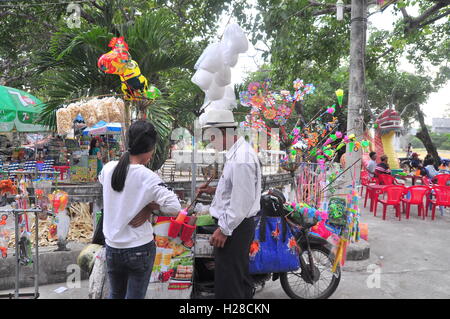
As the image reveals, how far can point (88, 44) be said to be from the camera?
439 centimetres

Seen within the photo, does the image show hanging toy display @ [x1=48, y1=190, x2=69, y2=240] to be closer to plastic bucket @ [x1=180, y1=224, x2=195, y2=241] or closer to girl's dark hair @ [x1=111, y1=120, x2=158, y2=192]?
plastic bucket @ [x1=180, y1=224, x2=195, y2=241]

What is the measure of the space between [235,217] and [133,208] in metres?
0.68

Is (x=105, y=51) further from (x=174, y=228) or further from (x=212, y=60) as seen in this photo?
(x=174, y=228)

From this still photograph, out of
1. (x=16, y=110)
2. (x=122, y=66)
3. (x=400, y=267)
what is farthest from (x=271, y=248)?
(x=16, y=110)

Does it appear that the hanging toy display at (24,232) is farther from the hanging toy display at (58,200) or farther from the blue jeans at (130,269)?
the blue jeans at (130,269)

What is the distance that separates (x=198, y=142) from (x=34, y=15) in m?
6.80

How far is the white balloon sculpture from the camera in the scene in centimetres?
311

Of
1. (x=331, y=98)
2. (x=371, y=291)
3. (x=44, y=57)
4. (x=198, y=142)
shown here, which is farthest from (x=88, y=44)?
(x=331, y=98)

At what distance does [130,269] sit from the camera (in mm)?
2047

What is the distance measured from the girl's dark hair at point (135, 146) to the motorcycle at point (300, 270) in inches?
45.2

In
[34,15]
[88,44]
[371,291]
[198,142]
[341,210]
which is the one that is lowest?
[371,291]

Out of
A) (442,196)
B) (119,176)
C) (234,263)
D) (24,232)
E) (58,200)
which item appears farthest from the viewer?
(442,196)
